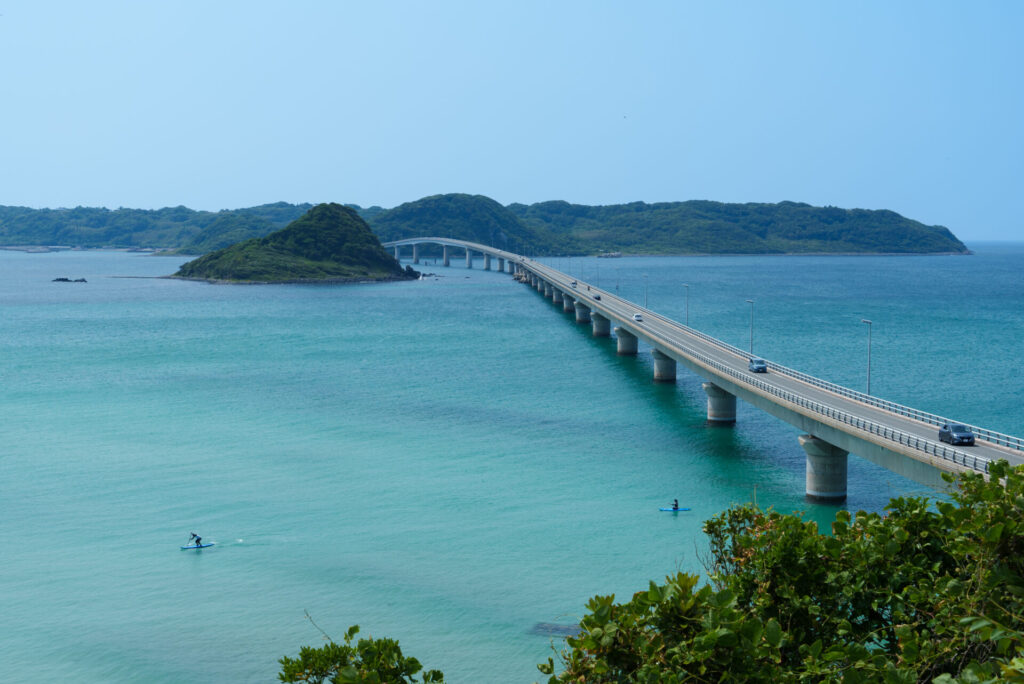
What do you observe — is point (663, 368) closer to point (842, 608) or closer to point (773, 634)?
point (842, 608)

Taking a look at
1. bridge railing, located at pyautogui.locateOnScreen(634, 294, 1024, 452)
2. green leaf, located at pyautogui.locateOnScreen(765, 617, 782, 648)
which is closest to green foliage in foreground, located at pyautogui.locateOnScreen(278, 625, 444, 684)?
green leaf, located at pyautogui.locateOnScreen(765, 617, 782, 648)

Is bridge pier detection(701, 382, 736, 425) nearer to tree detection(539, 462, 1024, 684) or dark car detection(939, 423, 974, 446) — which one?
dark car detection(939, 423, 974, 446)

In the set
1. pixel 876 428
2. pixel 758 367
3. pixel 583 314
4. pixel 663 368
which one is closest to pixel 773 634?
pixel 876 428

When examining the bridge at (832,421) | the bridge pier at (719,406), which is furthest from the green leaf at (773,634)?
the bridge pier at (719,406)

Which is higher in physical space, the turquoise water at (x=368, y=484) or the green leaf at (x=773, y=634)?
the green leaf at (x=773, y=634)

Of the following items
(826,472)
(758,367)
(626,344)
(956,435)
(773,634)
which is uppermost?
(773,634)

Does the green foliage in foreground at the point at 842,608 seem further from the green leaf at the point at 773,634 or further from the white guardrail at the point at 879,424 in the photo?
the white guardrail at the point at 879,424
